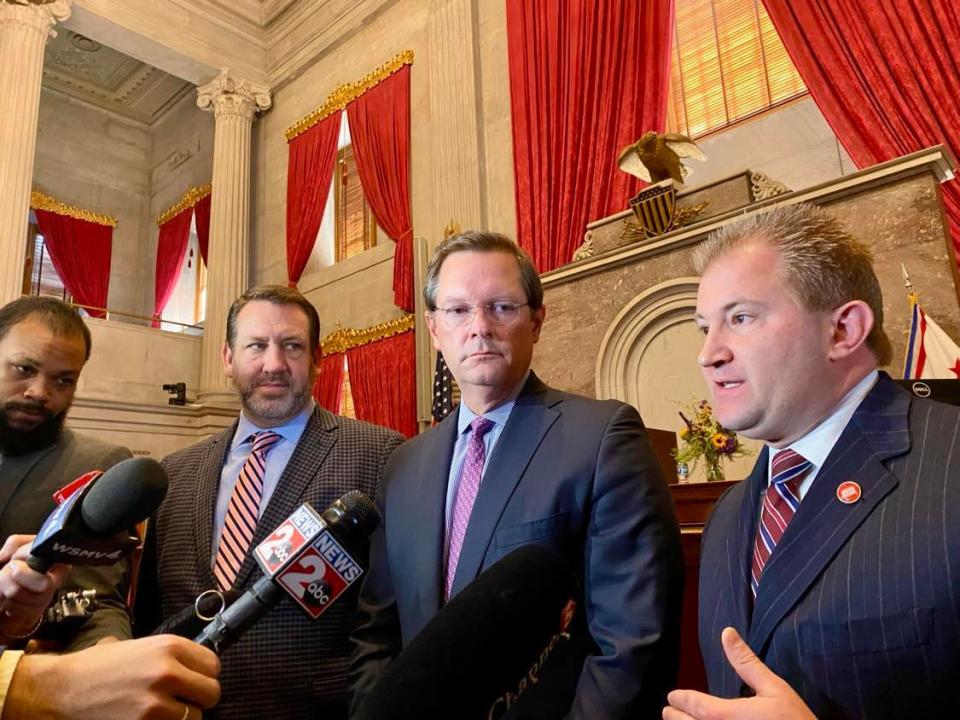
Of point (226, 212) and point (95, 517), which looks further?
point (226, 212)

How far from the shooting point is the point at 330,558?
1077 mm

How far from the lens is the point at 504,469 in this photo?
1.38 metres

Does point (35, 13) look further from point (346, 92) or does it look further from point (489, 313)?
point (489, 313)

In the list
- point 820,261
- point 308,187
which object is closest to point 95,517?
point 820,261

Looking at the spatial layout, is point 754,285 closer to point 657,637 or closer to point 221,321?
point 657,637

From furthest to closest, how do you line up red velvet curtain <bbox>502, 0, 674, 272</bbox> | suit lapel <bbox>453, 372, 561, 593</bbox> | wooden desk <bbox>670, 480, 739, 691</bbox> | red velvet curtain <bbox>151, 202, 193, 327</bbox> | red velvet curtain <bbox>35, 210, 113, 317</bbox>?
red velvet curtain <bbox>151, 202, 193, 327</bbox>
red velvet curtain <bbox>35, 210, 113, 317</bbox>
red velvet curtain <bbox>502, 0, 674, 272</bbox>
wooden desk <bbox>670, 480, 739, 691</bbox>
suit lapel <bbox>453, 372, 561, 593</bbox>

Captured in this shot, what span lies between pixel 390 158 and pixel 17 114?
4.55m

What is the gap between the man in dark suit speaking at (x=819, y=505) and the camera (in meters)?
0.87

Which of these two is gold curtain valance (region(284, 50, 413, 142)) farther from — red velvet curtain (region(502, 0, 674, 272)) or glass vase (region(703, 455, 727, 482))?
glass vase (region(703, 455, 727, 482))

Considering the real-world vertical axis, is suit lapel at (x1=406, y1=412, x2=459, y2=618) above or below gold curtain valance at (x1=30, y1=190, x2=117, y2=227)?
below

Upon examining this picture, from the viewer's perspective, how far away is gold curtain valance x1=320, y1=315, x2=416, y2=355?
318 inches

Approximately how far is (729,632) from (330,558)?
0.60 meters

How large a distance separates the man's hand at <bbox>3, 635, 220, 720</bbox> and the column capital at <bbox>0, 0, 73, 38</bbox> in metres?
10.3

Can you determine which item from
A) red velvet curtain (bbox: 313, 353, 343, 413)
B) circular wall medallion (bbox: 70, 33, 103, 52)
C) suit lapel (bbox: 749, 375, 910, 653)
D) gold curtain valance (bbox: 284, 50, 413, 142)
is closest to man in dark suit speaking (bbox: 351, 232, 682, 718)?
suit lapel (bbox: 749, 375, 910, 653)
